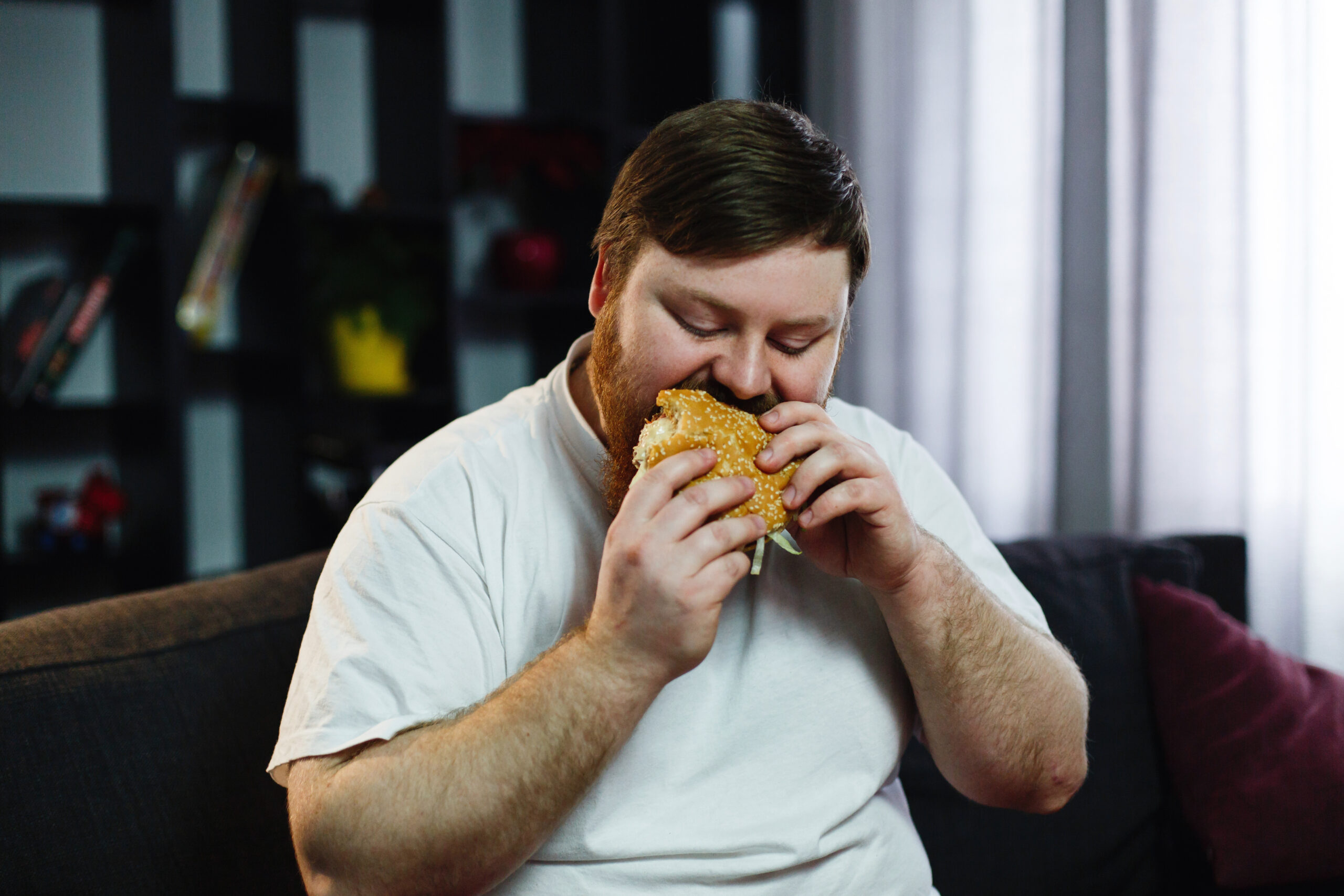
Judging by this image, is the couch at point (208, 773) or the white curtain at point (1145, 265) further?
the white curtain at point (1145, 265)

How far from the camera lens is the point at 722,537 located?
898 millimetres

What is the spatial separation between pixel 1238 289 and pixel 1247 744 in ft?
3.29

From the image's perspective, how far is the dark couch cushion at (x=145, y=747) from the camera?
995 mm

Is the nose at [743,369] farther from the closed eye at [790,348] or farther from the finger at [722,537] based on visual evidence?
the finger at [722,537]

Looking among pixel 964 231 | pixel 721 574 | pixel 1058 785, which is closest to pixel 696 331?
pixel 721 574

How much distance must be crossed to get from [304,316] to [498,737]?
2.25 m

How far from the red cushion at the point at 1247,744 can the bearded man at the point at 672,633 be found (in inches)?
20.6

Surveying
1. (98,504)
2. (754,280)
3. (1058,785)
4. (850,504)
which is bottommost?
(1058,785)

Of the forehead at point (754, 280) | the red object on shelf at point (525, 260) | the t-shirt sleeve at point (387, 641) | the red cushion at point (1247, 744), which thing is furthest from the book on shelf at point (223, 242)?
the red cushion at point (1247, 744)

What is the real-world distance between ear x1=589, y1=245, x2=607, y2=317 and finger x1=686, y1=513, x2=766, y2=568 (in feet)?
1.17

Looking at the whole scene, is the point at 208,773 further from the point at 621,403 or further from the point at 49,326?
the point at 49,326

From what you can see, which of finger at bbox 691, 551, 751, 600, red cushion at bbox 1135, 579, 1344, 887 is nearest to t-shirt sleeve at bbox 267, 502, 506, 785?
finger at bbox 691, 551, 751, 600

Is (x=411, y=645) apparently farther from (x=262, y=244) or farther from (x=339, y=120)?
(x=339, y=120)

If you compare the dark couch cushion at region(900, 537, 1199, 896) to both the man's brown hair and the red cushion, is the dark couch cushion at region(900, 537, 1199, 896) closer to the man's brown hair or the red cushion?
the red cushion
